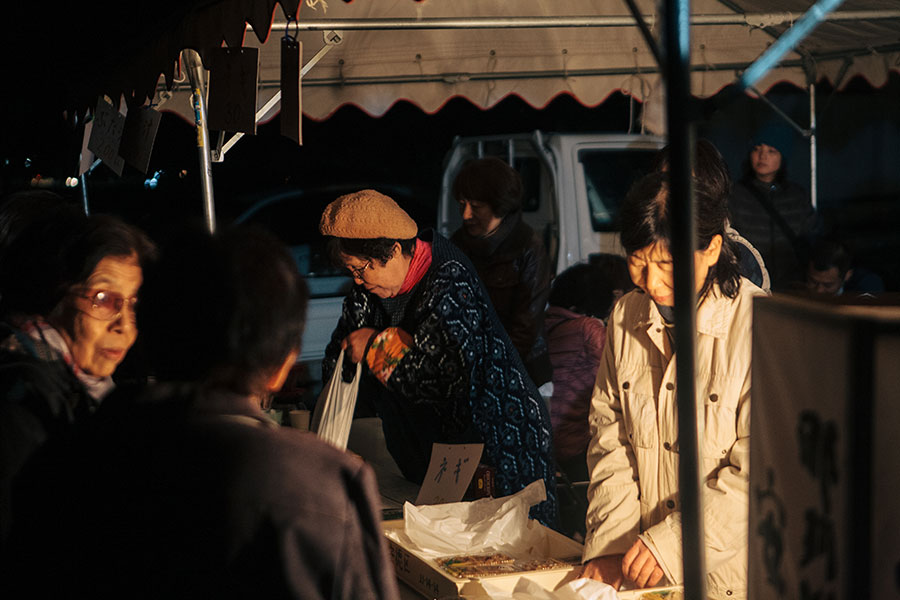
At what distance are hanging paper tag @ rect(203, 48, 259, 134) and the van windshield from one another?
430cm

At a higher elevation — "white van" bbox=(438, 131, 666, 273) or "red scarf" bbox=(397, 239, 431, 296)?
"white van" bbox=(438, 131, 666, 273)

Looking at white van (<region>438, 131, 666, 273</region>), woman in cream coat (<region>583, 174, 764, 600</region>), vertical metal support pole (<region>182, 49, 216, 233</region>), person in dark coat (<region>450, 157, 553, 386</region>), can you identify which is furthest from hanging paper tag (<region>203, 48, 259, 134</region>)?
white van (<region>438, 131, 666, 273</region>)

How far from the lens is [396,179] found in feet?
41.1

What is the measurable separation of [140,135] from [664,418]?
94.0 inches

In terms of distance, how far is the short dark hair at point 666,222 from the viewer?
1894 mm

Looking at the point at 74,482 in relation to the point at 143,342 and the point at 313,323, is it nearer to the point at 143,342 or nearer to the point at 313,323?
the point at 143,342

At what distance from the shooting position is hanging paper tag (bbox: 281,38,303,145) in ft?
7.91

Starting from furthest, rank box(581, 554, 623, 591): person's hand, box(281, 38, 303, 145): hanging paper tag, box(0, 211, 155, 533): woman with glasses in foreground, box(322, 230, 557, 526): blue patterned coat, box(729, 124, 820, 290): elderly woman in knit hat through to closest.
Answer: box(729, 124, 820, 290): elderly woman in knit hat < box(322, 230, 557, 526): blue patterned coat < box(281, 38, 303, 145): hanging paper tag < box(581, 554, 623, 591): person's hand < box(0, 211, 155, 533): woman with glasses in foreground

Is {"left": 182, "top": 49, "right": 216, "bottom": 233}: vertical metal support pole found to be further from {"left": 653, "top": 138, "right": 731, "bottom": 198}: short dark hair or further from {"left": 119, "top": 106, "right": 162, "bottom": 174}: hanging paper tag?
{"left": 653, "top": 138, "right": 731, "bottom": 198}: short dark hair

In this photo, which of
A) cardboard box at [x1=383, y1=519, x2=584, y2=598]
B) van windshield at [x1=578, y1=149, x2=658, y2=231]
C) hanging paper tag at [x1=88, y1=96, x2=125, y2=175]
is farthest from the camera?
van windshield at [x1=578, y1=149, x2=658, y2=231]

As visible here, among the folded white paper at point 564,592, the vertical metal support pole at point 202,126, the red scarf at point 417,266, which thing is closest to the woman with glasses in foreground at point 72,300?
the folded white paper at point 564,592

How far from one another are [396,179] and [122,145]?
29.5 feet

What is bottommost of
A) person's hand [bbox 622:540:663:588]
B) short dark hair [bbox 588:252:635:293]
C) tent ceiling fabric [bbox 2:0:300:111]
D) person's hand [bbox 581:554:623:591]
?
person's hand [bbox 581:554:623:591]

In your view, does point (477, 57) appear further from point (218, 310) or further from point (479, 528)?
point (218, 310)
